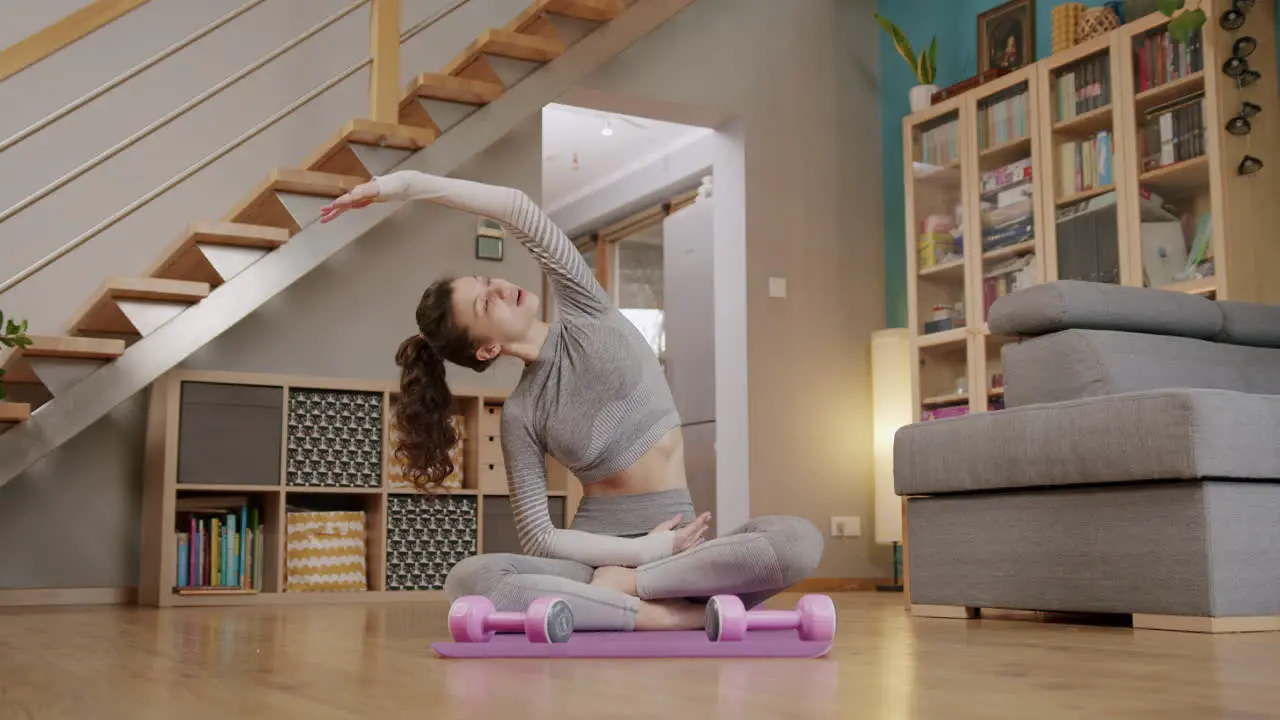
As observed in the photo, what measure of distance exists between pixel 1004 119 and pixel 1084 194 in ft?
1.87

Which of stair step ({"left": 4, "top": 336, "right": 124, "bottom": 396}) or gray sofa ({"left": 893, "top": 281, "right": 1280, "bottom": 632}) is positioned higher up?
stair step ({"left": 4, "top": 336, "right": 124, "bottom": 396})

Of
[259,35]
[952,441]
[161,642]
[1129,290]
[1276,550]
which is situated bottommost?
[161,642]

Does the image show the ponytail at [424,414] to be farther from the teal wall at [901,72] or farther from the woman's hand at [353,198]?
the teal wall at [901,72]

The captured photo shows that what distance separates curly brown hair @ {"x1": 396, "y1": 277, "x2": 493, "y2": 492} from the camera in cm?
245

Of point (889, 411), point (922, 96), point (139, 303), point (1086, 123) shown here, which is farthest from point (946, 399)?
point (139, 303)

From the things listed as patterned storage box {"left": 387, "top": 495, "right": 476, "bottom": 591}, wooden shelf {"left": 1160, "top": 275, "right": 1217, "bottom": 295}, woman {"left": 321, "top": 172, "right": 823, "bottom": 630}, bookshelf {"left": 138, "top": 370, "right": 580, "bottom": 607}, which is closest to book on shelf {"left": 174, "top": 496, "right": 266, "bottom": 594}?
bookshelf {"left": 138, "top": 370, "right": 580, "bottom": 607}

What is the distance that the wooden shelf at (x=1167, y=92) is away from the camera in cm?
446

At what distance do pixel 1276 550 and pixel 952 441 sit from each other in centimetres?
76

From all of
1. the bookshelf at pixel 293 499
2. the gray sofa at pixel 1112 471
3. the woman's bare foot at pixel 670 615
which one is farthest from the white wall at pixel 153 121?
the woman's bare foot at pixel 670 615

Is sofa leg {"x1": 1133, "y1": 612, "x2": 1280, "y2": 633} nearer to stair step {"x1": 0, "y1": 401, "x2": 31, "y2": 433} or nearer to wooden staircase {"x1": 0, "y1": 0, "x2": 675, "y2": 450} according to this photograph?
wooden staircase {"x1": 0, "y1": 0, "x2": 675, "y2": 450}

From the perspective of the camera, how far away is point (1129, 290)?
3244mm

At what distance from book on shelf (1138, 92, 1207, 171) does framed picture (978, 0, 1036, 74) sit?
33.5 inches

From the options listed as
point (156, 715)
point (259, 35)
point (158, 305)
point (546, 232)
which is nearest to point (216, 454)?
point (158, 305)

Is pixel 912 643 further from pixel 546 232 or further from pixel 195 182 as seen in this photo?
pixel 195 182
